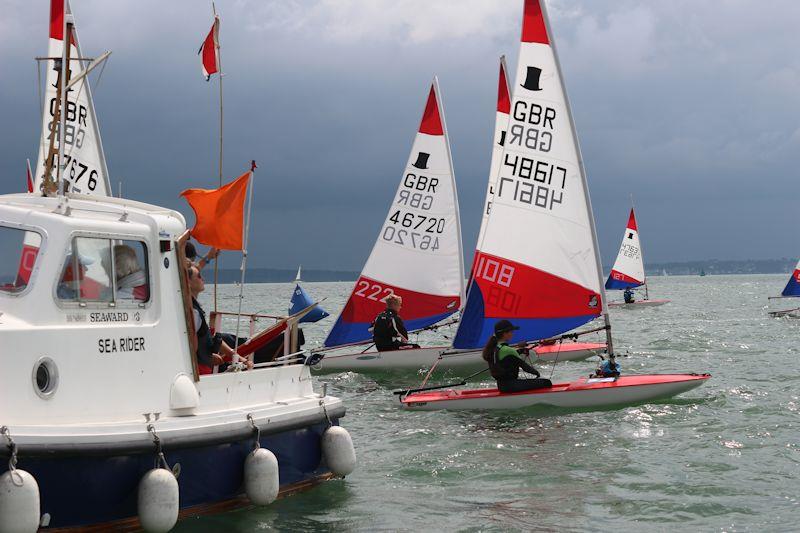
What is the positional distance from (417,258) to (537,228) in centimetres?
758

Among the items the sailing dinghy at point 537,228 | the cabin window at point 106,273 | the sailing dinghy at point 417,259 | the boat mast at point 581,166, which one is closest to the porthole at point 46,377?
the cabin window at point 106,273

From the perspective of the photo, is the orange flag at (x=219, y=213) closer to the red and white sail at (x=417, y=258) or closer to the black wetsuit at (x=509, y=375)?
the black wetsuit at (x=509, y=375)

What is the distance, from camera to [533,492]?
35.7 feet

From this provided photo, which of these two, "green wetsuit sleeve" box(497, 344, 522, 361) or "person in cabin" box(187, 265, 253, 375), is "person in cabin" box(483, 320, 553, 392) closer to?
"green wetsuit sleeve" box(497, 344, 522, 361)

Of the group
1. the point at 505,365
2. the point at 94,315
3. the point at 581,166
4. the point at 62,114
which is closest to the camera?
the point at 94,315

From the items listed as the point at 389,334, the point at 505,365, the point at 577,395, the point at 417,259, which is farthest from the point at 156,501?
the point at 417,259

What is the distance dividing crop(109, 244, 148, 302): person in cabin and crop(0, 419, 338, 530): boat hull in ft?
4.60

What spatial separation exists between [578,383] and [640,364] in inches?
355

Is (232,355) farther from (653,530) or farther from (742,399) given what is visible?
(742,399)

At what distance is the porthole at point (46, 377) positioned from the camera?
26.1ft

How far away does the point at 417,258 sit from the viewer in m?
25.2

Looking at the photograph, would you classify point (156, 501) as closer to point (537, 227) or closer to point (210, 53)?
point (210, 53)

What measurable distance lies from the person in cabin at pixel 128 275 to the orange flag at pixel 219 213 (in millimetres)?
1044

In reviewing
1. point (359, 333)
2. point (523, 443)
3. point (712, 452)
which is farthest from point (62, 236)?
point (359, 333)
